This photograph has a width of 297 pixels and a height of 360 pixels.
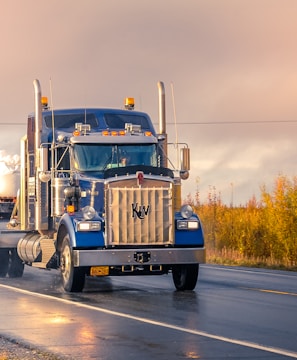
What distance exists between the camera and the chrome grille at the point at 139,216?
2098 cm

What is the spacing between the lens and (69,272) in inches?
840

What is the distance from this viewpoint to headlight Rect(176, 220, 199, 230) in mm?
21266

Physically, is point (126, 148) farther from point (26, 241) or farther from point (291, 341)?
point (291, 341)

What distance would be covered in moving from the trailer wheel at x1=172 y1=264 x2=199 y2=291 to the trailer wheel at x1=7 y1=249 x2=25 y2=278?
5846mm

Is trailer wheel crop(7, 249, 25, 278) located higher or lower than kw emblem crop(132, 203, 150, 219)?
lower

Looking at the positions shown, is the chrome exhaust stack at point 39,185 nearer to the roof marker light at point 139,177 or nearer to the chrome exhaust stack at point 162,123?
the chrome exhaust stack at point 162,123

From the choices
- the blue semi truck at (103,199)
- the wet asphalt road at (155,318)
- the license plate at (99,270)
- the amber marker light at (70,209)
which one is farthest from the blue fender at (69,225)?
the wet asphalt road at (155,318)

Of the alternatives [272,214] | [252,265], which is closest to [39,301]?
[252,265]

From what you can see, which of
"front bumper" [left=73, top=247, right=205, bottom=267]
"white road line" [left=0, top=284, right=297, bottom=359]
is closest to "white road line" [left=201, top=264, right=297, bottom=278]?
"front bumper" [left=73, top=247, right=205, bottom=267]

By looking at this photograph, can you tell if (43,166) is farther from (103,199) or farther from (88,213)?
(88,213)

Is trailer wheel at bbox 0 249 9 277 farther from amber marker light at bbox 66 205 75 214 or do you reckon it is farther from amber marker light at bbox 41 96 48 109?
amber marker light at bbox 66 205 75 214

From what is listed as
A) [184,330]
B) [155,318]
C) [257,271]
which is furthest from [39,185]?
[184,330]

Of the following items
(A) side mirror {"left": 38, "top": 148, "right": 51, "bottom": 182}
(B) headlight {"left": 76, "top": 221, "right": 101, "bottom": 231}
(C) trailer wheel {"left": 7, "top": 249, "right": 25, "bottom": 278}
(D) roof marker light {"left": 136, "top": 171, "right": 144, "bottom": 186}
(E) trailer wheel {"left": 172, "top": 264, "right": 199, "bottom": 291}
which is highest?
(A) side mirror {"left": 38, "top": 148, "right": 51, "bottom": 182}

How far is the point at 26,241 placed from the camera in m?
25.4
